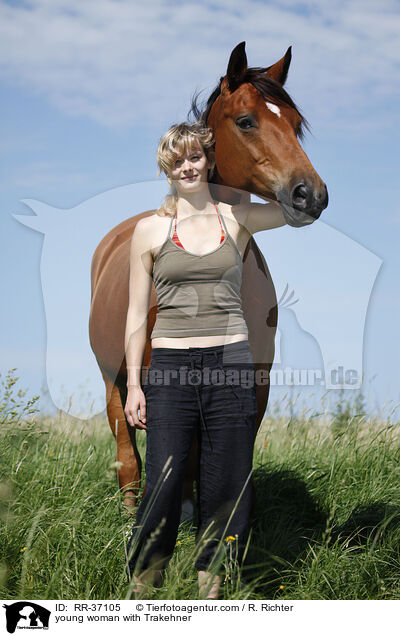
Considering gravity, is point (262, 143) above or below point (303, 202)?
above

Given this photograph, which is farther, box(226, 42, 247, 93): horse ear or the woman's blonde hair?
box(226, 42, 247, 93): horse ear

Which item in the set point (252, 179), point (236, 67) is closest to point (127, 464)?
point (252, 179)

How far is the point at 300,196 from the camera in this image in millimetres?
2746

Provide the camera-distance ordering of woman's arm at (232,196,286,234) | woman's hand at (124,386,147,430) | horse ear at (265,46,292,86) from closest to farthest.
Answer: woman's hand at (124,386,147,430), woman's arm at (232,196,286,234), horse ear at (265,46,292,86)

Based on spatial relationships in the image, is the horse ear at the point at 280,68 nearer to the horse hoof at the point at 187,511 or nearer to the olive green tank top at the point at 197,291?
the olive green tank top at the point at 197,291

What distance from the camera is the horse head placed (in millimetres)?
2754

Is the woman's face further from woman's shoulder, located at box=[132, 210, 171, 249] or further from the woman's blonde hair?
woman's shoulder, located at box=[132, 210, 171, 249]

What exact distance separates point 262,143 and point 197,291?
84 cm

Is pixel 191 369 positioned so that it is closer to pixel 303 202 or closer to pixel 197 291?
pixel 197 291

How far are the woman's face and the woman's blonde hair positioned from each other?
0.08 ft
